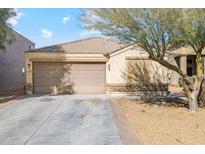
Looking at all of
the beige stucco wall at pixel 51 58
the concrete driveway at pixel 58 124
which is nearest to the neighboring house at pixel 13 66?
the beige stucco wall at pixel 51 58

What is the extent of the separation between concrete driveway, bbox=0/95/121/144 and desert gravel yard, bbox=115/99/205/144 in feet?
2.54

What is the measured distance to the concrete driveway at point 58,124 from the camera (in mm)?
8305

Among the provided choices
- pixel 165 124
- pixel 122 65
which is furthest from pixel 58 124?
pixel 122 65

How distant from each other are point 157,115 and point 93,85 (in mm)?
9696

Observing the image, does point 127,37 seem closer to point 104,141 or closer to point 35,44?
point 104,141

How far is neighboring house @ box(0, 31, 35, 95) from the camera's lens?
26.2 meters

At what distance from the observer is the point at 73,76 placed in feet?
69.6

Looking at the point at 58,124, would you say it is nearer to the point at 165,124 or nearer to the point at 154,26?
the point at 165,124

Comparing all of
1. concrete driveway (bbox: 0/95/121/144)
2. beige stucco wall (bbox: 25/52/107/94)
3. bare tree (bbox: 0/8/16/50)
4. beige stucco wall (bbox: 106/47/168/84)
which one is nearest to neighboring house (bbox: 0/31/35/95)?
beige stucco wall (bbox: 25/52/107/94)

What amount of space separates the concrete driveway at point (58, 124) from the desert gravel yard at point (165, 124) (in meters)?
0.78

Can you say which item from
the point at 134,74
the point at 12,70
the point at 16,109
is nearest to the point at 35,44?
the point at 12,70

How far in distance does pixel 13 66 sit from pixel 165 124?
21971 mm

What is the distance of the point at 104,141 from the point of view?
8.01 m

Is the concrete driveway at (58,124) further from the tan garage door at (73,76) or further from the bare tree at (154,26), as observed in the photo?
the tan garage door at (73,76)
